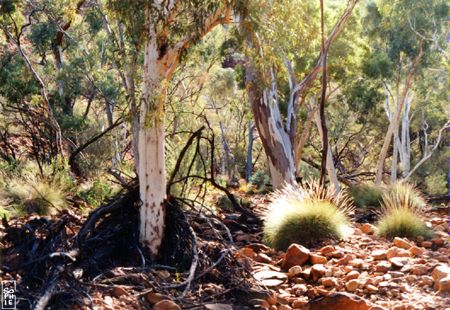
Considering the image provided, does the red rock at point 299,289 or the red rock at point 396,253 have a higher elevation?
the red rock at point 396,253

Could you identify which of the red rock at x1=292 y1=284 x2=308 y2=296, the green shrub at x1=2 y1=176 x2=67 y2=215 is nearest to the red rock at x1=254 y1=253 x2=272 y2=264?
the red rock at x1=292 y1=284 x2=308 y2=296

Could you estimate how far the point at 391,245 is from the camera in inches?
306

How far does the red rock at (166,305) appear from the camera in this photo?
540 centimetres

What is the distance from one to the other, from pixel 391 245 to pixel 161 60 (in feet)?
12.3

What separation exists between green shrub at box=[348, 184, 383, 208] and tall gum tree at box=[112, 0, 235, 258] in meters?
6.86

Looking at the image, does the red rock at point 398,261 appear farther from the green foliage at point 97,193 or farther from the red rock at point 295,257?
the green foliage at point 97,193

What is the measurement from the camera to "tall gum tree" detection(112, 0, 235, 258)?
637 cm

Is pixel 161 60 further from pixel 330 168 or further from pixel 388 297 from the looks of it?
pixel 330 168

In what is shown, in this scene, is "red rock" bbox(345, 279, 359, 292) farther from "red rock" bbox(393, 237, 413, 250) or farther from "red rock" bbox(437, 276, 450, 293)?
"red rock" bbox(393, 237, 413, 250)

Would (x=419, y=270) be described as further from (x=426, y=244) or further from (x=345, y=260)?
(x=426, y=244)

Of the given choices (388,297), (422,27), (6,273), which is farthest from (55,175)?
(422,27)

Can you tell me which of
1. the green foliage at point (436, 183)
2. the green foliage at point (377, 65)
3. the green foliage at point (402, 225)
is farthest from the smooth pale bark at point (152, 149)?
the green foliage at point (436, 183)

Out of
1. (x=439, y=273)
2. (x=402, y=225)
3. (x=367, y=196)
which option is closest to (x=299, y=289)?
(x=439, y=273)

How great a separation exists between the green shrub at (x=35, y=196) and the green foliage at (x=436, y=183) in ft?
55.7
